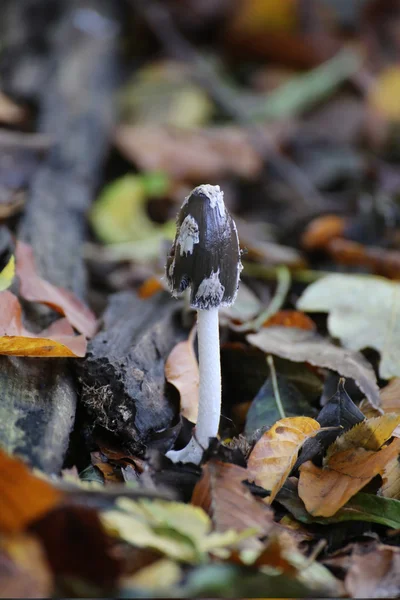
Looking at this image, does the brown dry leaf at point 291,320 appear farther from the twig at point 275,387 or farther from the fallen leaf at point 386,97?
the fallen leaf at point 386,97

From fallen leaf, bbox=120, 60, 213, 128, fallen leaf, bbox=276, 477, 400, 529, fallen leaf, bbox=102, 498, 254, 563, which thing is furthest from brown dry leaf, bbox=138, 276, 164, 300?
fallen leaf, bbox=120, 60, 213, 128

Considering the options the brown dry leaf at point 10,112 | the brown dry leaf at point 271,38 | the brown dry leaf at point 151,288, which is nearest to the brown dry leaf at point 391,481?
the brown dry leaf at point 151,288

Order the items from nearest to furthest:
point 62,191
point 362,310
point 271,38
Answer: point 362,310 < point 62,191 < point 271,38

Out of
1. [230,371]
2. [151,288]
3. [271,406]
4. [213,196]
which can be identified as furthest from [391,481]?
[151,288]

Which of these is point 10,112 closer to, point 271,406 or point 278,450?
point 271,406

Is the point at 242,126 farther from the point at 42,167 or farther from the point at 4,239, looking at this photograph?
the point at 4,239
